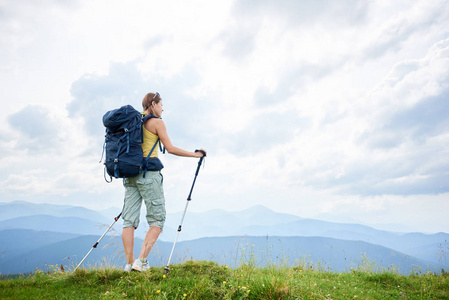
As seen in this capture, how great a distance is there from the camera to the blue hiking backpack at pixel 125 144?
513 cm

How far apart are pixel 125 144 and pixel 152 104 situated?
1.03 meters

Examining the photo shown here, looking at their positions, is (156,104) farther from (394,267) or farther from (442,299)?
(394,267)

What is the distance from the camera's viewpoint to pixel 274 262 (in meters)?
7.20

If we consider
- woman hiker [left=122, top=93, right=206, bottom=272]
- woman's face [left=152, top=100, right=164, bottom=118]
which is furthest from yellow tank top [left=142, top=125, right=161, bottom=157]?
woman's face [left=152, top=100, right=164, bottom=118]

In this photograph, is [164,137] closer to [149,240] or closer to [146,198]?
[146,198]

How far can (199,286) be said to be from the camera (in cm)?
432

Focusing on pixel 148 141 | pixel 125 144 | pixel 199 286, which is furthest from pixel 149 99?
pixel 199 286

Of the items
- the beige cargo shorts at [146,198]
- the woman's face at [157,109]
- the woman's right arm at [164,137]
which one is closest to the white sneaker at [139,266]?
the beige cargo shorts at [146,198]

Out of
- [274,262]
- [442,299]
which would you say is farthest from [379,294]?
[274,262]

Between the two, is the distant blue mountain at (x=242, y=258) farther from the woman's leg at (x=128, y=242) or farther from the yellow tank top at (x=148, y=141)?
the yellow tank top at (x=148, y=141)

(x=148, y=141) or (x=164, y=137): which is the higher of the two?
(x=164, y=137)

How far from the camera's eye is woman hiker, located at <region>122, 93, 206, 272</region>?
529 cm

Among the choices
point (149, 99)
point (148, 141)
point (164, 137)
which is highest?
point (149, 99)

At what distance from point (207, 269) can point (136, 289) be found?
1.55 metres
